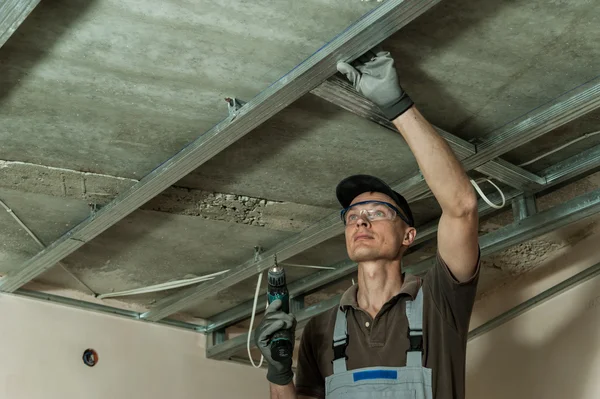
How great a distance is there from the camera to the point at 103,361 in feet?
12.1

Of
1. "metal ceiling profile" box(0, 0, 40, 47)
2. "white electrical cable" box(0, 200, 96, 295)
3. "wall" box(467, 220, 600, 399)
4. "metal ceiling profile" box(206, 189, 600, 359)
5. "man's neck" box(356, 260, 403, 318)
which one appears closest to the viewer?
"metal ceiling profile" box(0, 0, 40, 47)

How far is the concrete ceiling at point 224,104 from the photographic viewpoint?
6.99ft

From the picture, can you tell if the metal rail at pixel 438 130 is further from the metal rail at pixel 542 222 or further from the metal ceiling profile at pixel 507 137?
the metal rail at pixel 542 222

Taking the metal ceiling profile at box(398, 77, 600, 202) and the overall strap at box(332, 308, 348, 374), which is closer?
the overall strap at box(332, 308, 348, 374)

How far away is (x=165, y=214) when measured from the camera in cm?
315

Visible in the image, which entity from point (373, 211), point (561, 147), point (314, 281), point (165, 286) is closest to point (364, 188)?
point (373, 211)

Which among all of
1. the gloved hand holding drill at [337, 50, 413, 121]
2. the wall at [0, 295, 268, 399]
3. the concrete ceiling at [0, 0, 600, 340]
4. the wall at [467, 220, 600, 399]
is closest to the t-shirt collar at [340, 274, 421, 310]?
the gloved hand holding drill at [337, 50, 413, 121]

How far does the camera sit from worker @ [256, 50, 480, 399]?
201 centimetres

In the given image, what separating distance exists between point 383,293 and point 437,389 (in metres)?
0.35

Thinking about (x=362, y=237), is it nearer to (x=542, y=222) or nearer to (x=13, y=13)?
(x=542, y=222)

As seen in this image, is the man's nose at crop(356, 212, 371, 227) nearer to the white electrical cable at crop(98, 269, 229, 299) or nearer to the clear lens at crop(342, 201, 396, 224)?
the clear lens at crop(342, 201, 396, 224)

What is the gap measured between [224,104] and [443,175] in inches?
31.2

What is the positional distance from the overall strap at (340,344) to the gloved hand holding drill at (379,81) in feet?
1.95

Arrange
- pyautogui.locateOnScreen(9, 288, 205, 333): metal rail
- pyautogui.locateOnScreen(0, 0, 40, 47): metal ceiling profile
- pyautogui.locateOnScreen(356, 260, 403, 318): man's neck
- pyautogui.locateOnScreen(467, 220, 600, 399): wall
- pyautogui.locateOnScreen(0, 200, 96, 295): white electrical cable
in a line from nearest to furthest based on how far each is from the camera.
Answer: pyautogui.locateOnScreen(0, 0, 40, 47): metal ceiling profile
pyautogui.locateOnScreen(356, 260, 403, 318): man's neck
pyautogui.locateOnScreen(0, 200, 96, 295): white electrical cable
pyautogui.locateOnScreen(467, 220, 600, 399): wall
pyautogui.locateOnScreen(9, 288, 205, 333): metal rail
